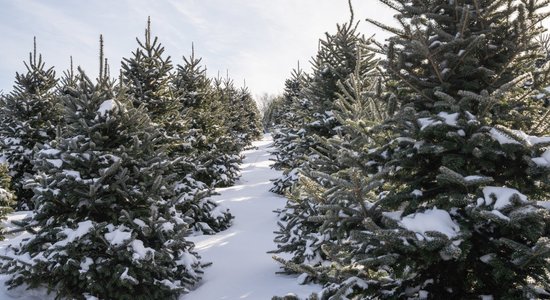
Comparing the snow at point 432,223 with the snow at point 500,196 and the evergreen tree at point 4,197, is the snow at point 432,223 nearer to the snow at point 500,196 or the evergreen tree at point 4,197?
the snow at point 500,196

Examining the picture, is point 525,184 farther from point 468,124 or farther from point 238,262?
point 238,262

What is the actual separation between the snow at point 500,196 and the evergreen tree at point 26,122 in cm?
Result: 1364

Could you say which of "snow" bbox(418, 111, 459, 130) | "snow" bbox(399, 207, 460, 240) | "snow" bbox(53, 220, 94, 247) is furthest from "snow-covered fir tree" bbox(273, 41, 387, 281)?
"snow" bbox(53, 220, 94, 247)

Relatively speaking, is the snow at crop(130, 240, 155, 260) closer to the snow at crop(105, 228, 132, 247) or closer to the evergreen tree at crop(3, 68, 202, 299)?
the evergreen tree at crop(3, 68, 202, 299)

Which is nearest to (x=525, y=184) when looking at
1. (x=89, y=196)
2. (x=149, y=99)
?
(x=89, y=196)

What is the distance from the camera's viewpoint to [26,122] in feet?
42.6

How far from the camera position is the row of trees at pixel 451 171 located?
275cm

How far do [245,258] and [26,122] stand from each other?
10107 millimetres

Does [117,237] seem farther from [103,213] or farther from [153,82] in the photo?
[153,82]

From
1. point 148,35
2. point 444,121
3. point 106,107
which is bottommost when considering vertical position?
point 444,121

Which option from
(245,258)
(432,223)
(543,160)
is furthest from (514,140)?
(245,258)

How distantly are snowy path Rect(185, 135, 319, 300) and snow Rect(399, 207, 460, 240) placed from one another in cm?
270

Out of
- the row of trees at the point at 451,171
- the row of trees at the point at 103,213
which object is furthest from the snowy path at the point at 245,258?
the row of trees at the point at 451,171

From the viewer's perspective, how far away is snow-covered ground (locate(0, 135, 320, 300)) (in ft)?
19.3
